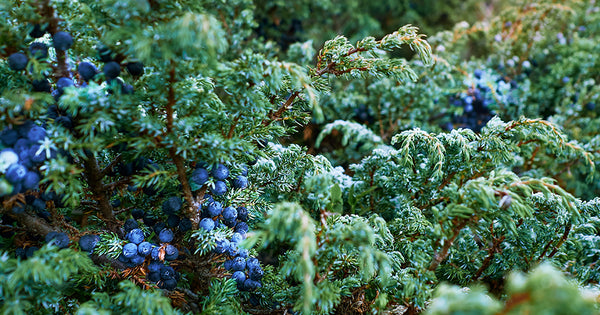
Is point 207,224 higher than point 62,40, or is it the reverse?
point 62,40

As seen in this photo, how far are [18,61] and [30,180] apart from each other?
17 centimetres

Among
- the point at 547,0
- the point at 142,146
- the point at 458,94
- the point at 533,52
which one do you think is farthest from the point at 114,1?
the point at 547,0

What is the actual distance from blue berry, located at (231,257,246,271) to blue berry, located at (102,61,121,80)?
1.18 ft

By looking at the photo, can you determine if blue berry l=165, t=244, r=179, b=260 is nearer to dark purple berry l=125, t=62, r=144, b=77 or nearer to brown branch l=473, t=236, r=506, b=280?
dark purple berry l=125, t=62, r=144, b=77

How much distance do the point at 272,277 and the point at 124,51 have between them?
1.52 feet

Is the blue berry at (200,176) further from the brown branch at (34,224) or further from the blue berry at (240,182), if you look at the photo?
the brown branch at (34,224)

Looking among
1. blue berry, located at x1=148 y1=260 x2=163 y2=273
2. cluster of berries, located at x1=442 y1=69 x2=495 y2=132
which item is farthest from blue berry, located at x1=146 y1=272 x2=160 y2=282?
cluster of berries, located at x1=442 y1=69 x2=495 y2=132

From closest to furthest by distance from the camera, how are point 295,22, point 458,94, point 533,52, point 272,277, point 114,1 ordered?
point 114,1
point 272,277
point 458,94
point 533,52
point 295,22

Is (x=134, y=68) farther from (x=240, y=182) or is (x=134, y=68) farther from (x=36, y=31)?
(x=240, y=182)

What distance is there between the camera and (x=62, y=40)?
0.56 metres

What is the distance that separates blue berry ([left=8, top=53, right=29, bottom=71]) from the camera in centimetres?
55

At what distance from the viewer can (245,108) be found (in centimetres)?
59

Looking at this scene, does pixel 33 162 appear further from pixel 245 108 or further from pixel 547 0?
pixel 547 0

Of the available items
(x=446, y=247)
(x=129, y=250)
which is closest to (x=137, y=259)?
(x=129, y=250)
